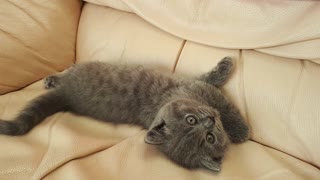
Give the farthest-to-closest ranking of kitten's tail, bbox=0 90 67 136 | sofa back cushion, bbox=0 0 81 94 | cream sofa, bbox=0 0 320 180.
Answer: sofa back cushion, bbox=0 0 81 94 → kitten's tail, bbox=0 90 67 136 → cream sofa, bbox=0 0 320 180

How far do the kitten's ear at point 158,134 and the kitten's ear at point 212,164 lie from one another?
0.14 m

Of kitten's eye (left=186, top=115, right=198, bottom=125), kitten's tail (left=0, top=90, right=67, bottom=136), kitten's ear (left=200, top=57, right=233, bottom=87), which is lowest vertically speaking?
kitten's tail (left=0, top=90, right=67, bottom=136)

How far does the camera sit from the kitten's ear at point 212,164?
105 centimetres

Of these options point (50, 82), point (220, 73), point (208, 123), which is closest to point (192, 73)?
Result: point (220, 73)

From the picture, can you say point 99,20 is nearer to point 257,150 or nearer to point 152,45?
point 152,45

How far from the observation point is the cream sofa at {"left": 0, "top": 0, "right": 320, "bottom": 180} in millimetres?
1051

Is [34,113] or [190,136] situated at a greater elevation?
[190,136]

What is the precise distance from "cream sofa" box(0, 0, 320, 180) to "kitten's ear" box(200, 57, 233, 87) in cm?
3

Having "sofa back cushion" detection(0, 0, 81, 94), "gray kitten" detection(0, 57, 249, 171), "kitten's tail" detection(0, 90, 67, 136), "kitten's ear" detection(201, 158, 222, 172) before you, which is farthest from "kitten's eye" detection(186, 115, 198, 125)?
"sofa back cushion" detection(0, 0, 81, 94)

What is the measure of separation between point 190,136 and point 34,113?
0.54 meters

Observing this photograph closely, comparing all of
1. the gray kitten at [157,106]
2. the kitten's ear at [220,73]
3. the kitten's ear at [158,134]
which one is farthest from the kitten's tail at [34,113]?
the kitten's ear at [220,73]

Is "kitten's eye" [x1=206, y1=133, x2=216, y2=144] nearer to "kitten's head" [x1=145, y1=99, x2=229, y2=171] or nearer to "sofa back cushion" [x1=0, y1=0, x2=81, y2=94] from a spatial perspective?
"kitten's head" [x1=145, y1=99, x2=229, y2=171]

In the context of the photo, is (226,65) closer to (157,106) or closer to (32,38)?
(157,106)

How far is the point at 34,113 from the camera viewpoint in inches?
48.3
